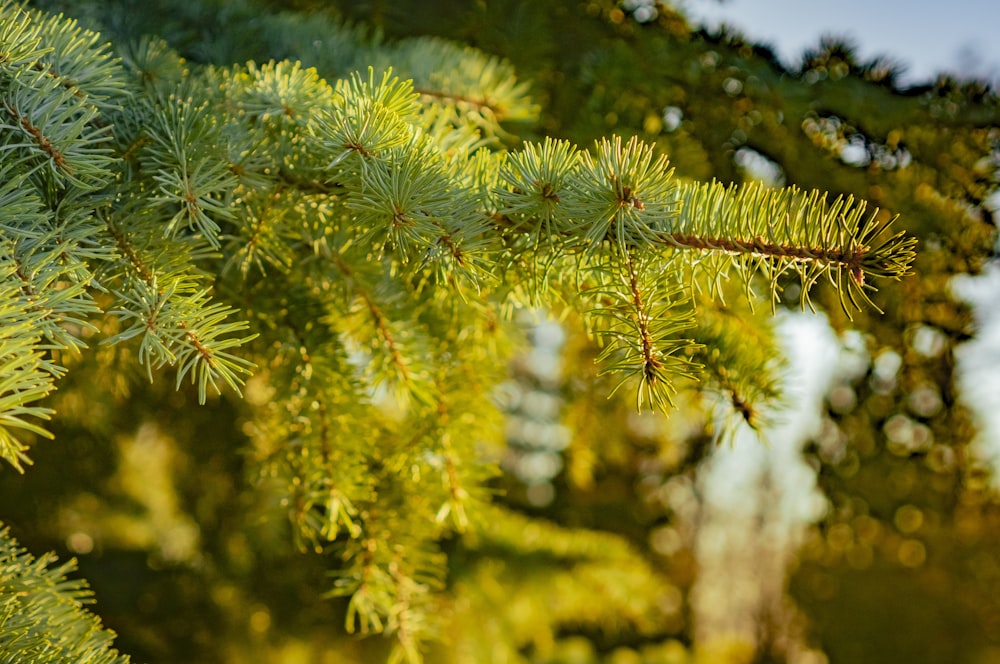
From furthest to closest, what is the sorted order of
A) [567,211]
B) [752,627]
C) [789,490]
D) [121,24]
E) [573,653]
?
[752,627] < [789,490] < [573,653] < [121,24] < [567,211]

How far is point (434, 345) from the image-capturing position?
54 centimetres

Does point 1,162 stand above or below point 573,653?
above

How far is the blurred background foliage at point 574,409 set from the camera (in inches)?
28.0

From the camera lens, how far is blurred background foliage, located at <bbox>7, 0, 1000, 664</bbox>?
710 mm

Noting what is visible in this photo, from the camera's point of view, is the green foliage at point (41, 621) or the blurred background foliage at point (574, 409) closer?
the green foliage at point (41, 621)

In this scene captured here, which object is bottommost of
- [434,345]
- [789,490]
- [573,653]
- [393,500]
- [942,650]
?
[942,650]

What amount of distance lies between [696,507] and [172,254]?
14.4ft

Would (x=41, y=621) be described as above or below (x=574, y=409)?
above

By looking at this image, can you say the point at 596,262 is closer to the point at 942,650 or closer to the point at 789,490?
the point at 789,490

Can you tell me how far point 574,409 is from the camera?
122 centimetres

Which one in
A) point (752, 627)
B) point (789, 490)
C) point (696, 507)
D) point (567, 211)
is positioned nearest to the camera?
point (567, 211)

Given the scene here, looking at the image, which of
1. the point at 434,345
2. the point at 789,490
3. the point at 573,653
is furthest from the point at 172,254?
the point at 789,490

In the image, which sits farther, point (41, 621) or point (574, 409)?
point (574, 409)

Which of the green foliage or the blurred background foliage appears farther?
the blurred background foliage
